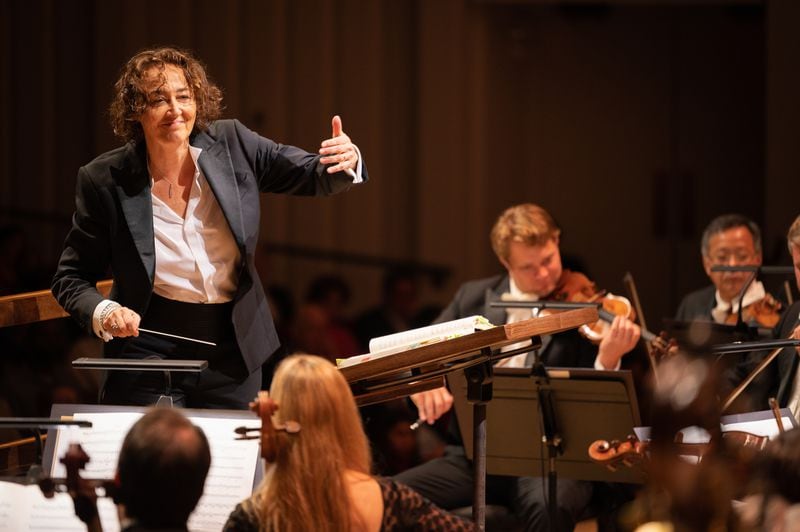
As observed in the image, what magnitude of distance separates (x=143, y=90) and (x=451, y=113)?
5051mm

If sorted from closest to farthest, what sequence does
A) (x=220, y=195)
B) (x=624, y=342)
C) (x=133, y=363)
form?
Answer: 1. (x=133, y=363)
2. (x=220, y=195)
3. (x=624, y=342)

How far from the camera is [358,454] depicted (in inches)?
107

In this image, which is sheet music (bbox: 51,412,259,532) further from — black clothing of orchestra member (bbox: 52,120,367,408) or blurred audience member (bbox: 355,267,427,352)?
blurred audience member (bbox: 355,267,427,352)

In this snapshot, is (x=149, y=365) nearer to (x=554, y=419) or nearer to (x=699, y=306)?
(x=554, y=419)

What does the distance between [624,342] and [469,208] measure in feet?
14.2

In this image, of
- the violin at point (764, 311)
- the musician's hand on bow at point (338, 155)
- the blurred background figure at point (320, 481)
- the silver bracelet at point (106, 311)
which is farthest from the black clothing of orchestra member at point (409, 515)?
the violin at point (764, 311)

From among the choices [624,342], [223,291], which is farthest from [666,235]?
[223,291]

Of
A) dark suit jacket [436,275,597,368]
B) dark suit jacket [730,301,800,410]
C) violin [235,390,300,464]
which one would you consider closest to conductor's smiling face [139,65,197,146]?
violin [235,390,300,464]

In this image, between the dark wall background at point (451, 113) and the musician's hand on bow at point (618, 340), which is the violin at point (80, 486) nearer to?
the musician's hand on bow at point (618, 340)

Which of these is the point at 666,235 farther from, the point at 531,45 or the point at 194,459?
the point at 194,459

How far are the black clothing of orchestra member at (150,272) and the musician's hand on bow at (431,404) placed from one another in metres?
0.81

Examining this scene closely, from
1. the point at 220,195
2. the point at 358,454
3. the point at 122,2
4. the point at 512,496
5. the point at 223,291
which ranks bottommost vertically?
the point at 512,496

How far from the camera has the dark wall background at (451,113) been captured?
8.46 meters

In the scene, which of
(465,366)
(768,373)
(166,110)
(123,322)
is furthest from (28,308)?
(768,373)
